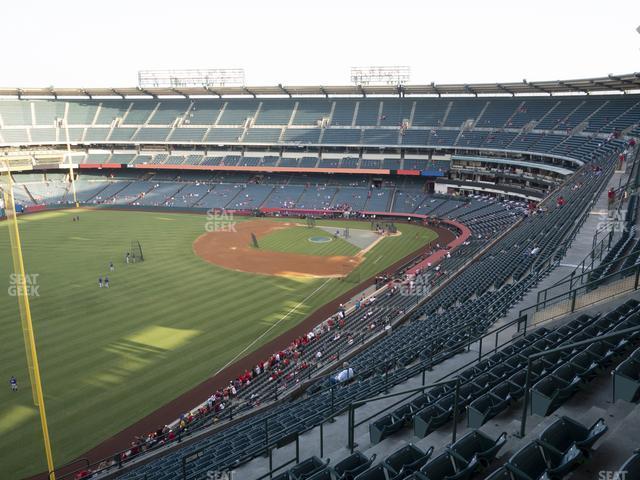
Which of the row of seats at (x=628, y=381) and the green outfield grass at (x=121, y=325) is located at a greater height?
the row of seats at (x=628, y=381)

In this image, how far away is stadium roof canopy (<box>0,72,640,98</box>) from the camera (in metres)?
54.5

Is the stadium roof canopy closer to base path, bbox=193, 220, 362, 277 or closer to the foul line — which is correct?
base path, bbox=193, 220, 362, 277

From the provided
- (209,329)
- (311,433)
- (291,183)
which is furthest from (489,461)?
(291,183)

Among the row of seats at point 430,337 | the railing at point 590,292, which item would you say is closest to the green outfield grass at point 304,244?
the row of seats at point 430,337

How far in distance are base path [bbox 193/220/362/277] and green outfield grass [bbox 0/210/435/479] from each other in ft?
4.63

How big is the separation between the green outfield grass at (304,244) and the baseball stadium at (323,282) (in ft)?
1.42

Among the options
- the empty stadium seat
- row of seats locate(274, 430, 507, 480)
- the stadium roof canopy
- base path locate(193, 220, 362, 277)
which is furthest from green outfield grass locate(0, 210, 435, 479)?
the stadium roof canopy

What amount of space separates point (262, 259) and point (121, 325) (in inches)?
697

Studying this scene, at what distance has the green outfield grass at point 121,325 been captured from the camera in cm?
1930

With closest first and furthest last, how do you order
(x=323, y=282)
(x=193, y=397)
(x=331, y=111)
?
(x=193, y=397) < (x=323, y=282) < (x=331, y=111)

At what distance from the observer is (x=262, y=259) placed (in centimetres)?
4397

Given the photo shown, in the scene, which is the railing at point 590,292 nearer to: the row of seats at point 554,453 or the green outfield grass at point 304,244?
the row of seats at point 554,453

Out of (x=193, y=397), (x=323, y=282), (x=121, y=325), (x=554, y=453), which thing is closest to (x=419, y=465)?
(x=554, y=453)

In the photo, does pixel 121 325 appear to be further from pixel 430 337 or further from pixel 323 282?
pixel 430 337
